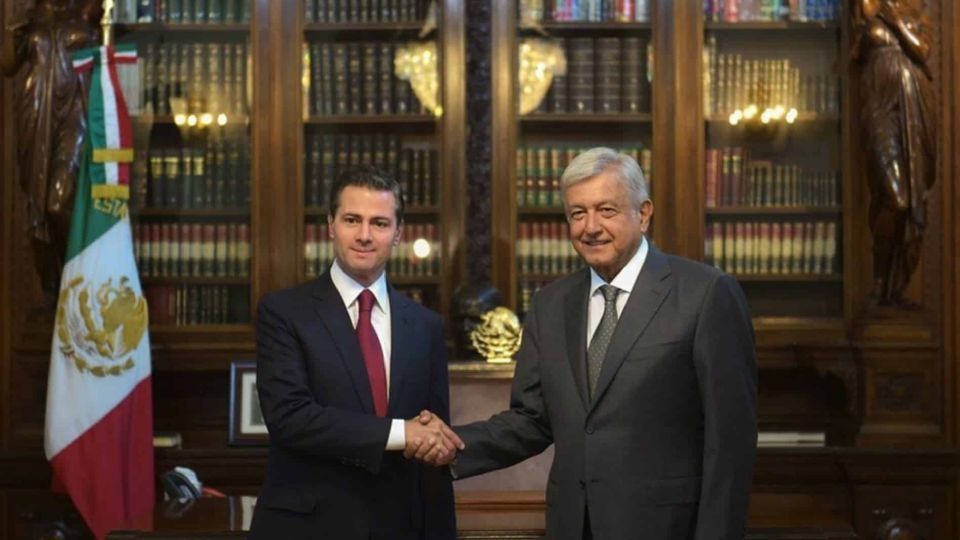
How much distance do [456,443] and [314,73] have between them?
9.70ft

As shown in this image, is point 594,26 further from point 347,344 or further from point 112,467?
point 347,344

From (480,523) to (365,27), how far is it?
277 cm

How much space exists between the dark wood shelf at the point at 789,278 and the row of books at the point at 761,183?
0.27 meters

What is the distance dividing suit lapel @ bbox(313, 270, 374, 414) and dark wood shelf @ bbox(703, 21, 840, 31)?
308cm

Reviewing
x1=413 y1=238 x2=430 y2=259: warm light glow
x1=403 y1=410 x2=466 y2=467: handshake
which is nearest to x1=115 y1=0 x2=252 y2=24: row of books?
x1=413 y1=238 x2=430 y2=259: warm light glow

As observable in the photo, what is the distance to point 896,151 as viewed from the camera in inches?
198

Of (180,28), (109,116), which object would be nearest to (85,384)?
(109,116)

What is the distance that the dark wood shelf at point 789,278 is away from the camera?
18.0ft

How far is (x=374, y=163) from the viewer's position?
557 cm

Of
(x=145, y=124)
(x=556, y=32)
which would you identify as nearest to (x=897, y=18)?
(x=556, y=32)

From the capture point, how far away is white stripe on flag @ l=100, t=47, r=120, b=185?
4.93 metres

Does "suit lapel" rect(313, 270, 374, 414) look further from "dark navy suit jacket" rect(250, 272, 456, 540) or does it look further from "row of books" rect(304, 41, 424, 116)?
"row of books" rect(304, 41, 424, 116)

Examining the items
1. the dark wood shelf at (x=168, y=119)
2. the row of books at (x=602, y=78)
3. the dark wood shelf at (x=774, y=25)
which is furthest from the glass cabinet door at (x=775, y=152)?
the dark wood shelf at (x=168, y=119)

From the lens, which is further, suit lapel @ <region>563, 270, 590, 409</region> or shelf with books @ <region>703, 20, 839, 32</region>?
shelf with books @ <region>703, 20, 839, 32</region>
